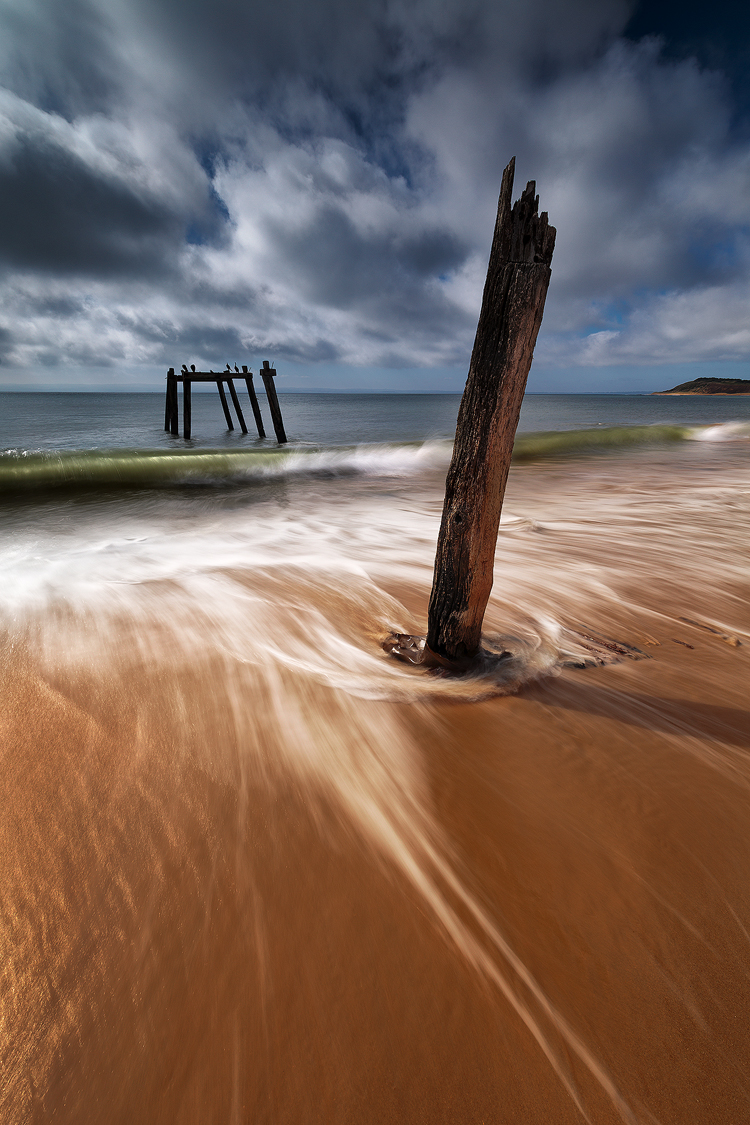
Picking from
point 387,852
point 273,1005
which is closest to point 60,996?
point 273,1005

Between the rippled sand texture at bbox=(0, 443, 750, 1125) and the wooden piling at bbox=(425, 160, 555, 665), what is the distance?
412 mm

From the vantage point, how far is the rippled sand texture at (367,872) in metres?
1.12

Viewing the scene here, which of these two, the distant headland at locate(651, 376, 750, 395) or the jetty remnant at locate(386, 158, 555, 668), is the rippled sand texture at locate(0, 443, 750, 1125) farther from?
the distant headland at locate(651, 376, 750, 395)

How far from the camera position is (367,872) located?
63.4 inches

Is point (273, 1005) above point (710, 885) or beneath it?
beneath

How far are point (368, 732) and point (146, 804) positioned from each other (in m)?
0.96

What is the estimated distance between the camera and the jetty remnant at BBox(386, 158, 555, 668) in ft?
6.39

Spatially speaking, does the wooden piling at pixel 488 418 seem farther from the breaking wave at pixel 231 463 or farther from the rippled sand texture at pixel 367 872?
the breaking wave at pixel 231 463

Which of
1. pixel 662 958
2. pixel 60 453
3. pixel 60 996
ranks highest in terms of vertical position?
pixel 60 453

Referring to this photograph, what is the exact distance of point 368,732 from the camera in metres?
2.27

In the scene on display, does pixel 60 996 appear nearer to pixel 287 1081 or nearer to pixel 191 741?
pixel 287 1081

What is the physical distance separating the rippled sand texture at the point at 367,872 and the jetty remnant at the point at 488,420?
1.17ft

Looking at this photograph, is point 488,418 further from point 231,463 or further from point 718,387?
point 718,387

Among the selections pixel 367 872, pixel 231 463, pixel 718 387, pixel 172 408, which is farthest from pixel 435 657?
pixel 718 387
